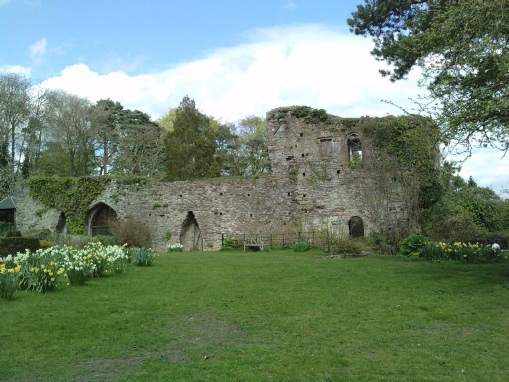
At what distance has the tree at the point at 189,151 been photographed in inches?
1238

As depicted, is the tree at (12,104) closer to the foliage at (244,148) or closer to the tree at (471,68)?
the foliage at (244,148)

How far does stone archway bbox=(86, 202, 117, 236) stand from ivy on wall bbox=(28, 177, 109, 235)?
44 centimetres

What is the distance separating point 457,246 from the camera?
1447 cm

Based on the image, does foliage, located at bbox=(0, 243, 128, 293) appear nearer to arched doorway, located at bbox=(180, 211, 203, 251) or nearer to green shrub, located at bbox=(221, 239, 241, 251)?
green shrub, located at bbox=(221, 239, 241, 251)

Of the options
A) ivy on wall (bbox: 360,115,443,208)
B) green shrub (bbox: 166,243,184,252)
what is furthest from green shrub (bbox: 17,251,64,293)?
ivy on wall (bbox: 360,115,443,208)

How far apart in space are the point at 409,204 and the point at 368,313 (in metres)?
11.6

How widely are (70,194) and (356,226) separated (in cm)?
1586

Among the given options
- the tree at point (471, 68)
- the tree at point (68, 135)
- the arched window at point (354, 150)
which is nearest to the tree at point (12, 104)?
the tree at point (68, 135)

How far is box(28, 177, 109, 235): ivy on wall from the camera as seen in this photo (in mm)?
26641

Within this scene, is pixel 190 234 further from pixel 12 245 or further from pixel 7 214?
pixel 7 214

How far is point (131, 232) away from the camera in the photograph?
23.5 metres

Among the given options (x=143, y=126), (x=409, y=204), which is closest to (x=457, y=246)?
(x=409, y=204)

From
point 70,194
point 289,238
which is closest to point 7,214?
point 70,194

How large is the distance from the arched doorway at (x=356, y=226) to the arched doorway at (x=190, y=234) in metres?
7.82
